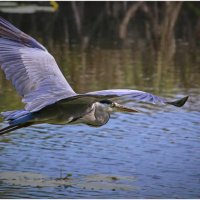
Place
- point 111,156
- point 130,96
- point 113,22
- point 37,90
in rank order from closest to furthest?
point 130,96
point 37,90
point 111,156
point 113,22

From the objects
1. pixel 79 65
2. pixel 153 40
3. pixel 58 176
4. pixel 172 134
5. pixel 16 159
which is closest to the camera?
pixel 58 176

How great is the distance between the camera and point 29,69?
223 inches

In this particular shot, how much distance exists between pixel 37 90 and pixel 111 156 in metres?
1.48

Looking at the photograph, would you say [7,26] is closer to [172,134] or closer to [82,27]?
[172,134]

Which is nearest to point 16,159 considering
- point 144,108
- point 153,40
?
point 144,108

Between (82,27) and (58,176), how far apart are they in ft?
28.8

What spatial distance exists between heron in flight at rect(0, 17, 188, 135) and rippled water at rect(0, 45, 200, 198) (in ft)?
1.63

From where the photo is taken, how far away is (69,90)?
5461mm

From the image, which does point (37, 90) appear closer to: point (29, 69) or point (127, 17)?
point (29, 69)

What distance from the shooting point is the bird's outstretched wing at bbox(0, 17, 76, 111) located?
213 inches

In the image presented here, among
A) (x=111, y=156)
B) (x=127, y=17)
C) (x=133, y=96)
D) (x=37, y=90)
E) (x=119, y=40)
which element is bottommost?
(x=119, y=40)

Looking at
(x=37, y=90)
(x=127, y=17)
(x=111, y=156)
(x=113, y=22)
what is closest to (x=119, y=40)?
(x=127, y=17)

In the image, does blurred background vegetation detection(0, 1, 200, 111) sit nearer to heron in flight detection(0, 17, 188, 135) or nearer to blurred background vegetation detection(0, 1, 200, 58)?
blurred background vegetation detection(0, 1, 200, 58)

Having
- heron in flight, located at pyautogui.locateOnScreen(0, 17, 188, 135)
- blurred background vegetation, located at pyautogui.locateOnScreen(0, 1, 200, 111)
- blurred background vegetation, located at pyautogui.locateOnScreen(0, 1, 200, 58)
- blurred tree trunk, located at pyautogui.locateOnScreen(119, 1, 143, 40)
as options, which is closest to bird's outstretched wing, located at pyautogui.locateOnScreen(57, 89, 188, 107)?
heron in flight, located at pyautogui.locateOnScreen(0, 17, 188, 135)
